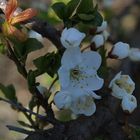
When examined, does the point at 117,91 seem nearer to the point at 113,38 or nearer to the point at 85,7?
the point at 85,7

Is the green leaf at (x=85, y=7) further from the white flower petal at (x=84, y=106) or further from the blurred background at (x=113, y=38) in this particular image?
the blurred background at (x=113, y=38)

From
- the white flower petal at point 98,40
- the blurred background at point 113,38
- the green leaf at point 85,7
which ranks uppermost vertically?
the green leaf at point 85,7

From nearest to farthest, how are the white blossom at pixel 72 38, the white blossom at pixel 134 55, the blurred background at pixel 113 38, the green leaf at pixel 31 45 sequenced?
the white blossom at pixel 72 38
the green leaf at pixel 31 45
the white blossom at pixel 134 55
the blurred background at pixel 113 38

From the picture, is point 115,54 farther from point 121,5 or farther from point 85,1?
point 121,5

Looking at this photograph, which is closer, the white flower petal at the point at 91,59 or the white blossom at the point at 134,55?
the white flower petal at the point at 91,59

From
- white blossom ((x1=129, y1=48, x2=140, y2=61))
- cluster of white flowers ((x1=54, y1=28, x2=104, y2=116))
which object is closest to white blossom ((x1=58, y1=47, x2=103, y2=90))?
cluster of white flowers ((x1=54, y1=28, x2=104, y2=116))

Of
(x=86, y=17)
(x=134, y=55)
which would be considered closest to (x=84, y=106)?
(x=86, y=17)

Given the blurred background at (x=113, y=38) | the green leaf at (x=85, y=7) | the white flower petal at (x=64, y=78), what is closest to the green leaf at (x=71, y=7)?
the green leaf at (x=85, y=7)

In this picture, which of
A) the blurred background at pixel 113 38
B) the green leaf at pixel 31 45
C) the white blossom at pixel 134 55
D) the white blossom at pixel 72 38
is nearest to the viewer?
the white blossom at pixel 72 38

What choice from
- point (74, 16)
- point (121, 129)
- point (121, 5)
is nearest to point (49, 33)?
point (74, 16)
